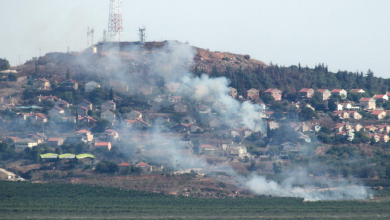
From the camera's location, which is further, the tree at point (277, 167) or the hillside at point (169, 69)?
the hillside at point (169, 69)

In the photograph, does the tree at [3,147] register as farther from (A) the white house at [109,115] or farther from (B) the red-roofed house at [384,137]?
(B) the red-roofed house at [384,137]

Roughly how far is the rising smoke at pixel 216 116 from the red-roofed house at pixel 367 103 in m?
19.5

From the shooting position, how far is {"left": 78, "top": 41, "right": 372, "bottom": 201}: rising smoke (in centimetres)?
6888

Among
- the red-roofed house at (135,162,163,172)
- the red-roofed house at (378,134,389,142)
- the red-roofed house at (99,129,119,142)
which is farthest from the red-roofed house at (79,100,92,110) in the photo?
the red-roofed house at (378,134,389,142)

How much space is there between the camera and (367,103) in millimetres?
106875

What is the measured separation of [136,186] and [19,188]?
1231 centimetres

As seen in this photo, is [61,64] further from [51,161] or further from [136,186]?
[136,186]

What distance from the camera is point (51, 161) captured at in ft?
247

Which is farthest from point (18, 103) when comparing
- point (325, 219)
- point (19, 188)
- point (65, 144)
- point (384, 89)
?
point (384, 89)

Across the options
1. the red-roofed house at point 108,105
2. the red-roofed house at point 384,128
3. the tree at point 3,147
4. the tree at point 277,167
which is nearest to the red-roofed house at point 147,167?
the tree at point 277,167

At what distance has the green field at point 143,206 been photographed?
195ft

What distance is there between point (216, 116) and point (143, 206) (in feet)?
121

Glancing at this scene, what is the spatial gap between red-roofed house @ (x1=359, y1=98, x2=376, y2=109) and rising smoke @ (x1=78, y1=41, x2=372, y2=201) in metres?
19.5

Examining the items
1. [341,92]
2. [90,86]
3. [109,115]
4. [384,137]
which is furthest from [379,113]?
[90,86]
